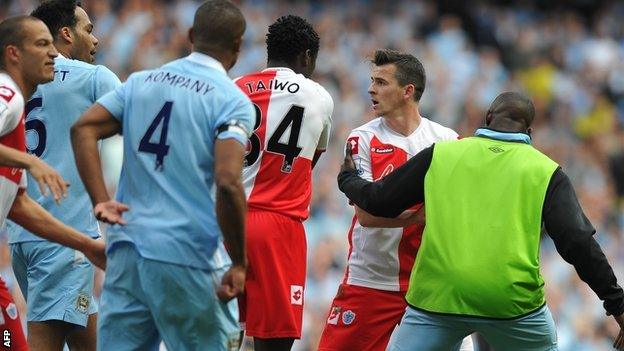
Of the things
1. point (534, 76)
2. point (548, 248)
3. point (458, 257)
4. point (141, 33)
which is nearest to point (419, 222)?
point (458, 257)

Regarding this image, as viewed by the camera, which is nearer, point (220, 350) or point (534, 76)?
point (220, 350)

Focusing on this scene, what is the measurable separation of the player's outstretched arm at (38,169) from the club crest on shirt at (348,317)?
3.21 metres

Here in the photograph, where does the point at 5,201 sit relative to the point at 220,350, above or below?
above

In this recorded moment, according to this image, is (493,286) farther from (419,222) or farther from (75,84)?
(75,84)

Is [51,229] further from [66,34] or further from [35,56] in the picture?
[66,34]

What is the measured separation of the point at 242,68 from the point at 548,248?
17.5 ft

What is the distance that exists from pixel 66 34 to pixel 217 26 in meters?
2.38

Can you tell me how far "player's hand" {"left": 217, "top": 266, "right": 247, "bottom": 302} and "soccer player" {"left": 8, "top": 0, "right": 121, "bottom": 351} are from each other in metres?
2.20

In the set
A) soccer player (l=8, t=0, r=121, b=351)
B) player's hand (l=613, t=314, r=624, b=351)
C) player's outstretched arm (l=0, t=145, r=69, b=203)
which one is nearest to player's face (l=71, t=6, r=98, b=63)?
soccer player (l=8, t=0, r=121, b=351)

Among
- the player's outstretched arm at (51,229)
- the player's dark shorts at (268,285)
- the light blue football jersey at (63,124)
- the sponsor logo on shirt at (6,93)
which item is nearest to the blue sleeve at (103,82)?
the light blue football jersey at (63,124)

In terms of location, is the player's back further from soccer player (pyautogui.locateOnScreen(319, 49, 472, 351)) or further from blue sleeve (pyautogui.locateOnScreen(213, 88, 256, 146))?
blue sleeve (pyautogui.locateOnScreen(213, 88, 256, 146))

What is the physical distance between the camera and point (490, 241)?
8477 millimetres

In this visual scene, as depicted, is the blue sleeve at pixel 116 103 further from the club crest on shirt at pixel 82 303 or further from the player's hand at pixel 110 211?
the club crest on shirt at pixel 82 303

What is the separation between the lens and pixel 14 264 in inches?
378
